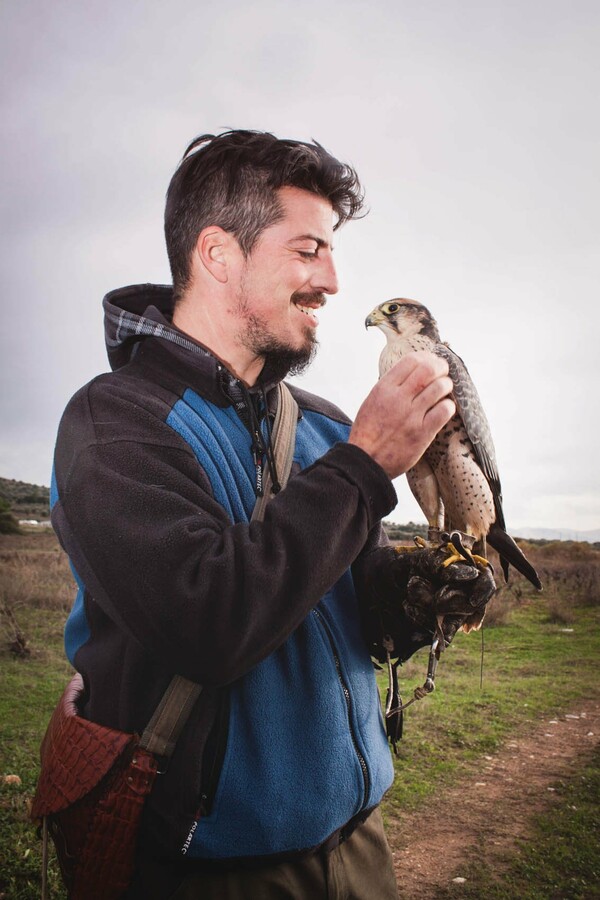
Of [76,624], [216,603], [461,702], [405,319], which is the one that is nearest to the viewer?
[216,603]

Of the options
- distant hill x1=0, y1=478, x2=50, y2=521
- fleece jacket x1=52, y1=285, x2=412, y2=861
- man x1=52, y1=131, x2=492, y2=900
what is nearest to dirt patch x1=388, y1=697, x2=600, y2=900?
man x1=52, y1=131, x2=492, y2=900

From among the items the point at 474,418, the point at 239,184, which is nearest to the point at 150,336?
the point at 239,184

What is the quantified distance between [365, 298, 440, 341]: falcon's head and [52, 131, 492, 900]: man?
28.3 inches

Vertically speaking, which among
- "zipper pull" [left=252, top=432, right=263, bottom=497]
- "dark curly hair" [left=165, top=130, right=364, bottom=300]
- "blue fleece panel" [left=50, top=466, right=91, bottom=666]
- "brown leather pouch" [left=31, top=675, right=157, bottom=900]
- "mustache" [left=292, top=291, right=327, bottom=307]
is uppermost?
"dark curly hair" [left=165, top=130, right=364, bottom=300]

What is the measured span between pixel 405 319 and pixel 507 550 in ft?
3.74

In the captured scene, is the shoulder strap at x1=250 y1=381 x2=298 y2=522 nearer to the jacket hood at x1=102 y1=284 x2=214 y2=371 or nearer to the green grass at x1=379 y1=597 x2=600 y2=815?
the jacket hood at x1=102 y1=284 x2=214 y2=371

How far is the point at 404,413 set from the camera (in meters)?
1.60

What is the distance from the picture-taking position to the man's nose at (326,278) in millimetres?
1986

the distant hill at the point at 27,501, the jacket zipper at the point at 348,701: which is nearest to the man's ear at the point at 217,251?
the jacket zipper at the point at 348,701

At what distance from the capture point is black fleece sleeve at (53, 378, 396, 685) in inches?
52.3

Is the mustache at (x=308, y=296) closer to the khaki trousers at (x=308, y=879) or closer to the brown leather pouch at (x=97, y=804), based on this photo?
the brown leather pouch at (x=97, y=804)

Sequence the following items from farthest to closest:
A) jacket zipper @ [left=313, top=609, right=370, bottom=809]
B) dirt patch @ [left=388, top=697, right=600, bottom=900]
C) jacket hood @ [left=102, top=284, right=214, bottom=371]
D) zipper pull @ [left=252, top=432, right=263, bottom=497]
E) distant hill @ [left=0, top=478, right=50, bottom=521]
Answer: distant hill @ [left=0, top=478, right=50, bottom=521] → dirt patch @ [left=388, top=697, right=600, bottom=900] → jacket hood @ [left=102, top=284, right=214, bottom=371] → zipper pull @ [left=252, top=432, right=263, bottom=497] → jacket zipper @ [left=313, top=609, right=370, bottom=809]

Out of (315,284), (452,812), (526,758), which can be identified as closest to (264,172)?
(315,284)

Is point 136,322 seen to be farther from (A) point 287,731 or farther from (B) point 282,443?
(A) point 287,731
